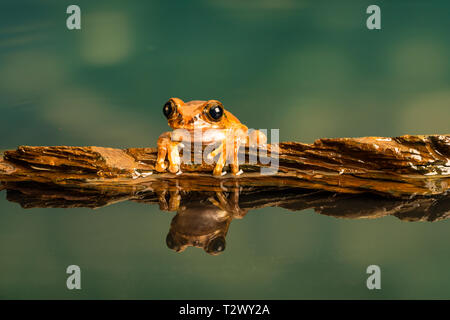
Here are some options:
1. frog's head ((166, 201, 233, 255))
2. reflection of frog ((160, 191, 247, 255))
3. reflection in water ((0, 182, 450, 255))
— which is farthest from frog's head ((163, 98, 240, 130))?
frog's head ((166, 201, 233, 255))

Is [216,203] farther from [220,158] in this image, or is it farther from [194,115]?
[194,115]

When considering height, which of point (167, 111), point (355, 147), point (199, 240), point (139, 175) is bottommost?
point (199, 240)

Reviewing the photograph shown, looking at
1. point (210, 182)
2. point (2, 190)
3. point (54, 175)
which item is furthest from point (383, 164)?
point (2, 190)

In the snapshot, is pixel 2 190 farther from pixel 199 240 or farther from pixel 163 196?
pixel 199 240

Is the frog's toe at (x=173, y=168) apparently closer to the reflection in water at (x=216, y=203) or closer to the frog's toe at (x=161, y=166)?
the frog's toe at (x=161, y=166)

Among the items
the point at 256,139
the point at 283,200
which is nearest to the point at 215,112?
the point at 256,139

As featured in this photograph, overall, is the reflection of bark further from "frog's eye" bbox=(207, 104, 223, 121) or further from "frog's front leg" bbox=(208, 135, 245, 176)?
"frog's eye" bbox=(207, 104, 223, 121)
